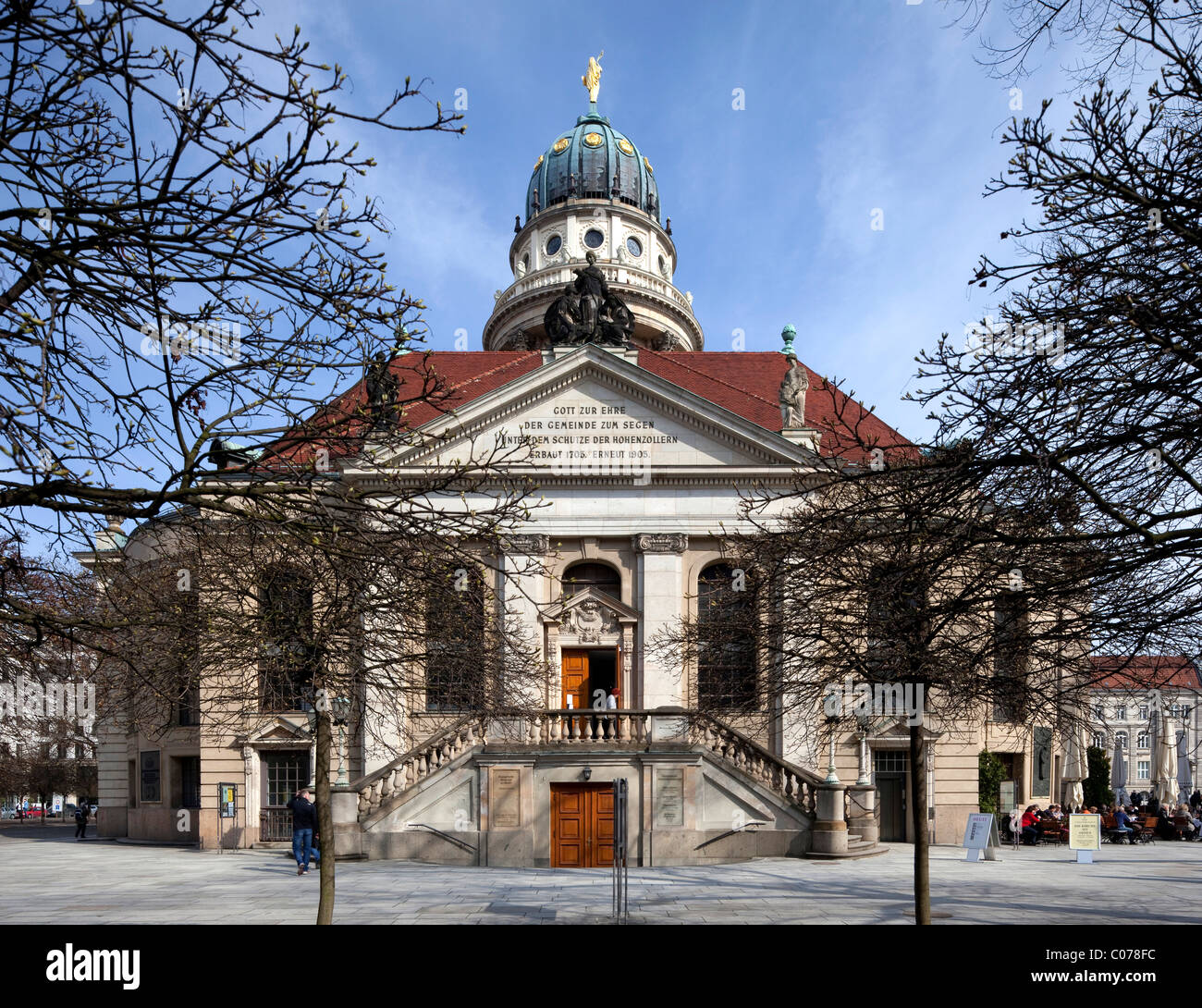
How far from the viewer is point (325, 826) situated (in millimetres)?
12336

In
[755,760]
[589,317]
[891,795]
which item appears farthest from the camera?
[589,317]

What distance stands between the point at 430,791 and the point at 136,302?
18.1 meters

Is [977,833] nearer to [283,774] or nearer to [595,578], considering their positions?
[595,578]

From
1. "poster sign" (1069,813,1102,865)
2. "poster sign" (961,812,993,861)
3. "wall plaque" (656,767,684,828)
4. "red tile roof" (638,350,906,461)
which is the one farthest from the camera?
"red tile roof" (638,350,906,461)

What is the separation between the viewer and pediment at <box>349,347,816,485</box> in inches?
1134

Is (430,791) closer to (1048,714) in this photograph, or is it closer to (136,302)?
(1048,714)

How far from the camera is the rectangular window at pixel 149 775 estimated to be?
3406 centimetres

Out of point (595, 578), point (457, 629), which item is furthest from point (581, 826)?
point (457, 629)

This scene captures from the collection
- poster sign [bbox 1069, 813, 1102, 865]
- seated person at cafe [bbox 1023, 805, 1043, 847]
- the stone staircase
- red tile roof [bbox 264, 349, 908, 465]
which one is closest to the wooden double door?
the stone staircase

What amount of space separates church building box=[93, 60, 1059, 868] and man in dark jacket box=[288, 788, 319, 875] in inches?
48.3

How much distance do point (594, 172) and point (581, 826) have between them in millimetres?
49043

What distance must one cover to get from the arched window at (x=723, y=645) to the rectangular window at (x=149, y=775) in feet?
65.6

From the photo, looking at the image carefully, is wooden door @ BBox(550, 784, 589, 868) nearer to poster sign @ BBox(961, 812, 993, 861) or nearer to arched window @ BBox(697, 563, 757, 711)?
arched window @ BBox(697, 563, 757, 711)
